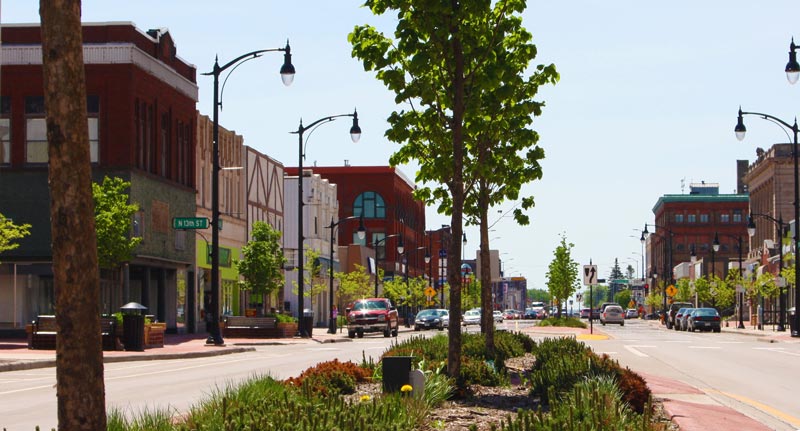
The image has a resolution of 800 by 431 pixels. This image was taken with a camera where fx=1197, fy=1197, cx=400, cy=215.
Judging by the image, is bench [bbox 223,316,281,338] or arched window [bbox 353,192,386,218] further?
arched window [bbox 353,192,386,218]

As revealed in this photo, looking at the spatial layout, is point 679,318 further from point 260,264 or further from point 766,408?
point 766,408

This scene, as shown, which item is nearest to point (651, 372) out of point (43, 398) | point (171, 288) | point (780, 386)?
point (780, 386)

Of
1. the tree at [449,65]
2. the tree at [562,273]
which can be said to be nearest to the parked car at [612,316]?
the tree at [562,273]

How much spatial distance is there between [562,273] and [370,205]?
48.6m

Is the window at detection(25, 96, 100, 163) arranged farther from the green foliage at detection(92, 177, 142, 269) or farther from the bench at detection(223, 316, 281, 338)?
the bench at detection(223, 316, 281, 338)

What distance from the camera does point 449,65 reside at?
17281 mm

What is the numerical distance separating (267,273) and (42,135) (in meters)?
15.2

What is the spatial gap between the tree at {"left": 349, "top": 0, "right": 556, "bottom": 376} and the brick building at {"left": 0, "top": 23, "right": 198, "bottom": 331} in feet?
105

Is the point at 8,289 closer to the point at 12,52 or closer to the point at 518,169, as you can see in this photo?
the point at 12,52

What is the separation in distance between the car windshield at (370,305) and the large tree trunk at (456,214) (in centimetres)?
4321

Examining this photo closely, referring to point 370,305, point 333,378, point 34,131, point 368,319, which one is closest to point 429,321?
point 370,305

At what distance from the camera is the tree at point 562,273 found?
8844cm

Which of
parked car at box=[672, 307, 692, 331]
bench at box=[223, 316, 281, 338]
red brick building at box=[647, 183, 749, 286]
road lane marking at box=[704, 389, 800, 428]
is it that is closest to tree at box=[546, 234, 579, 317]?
parked car at box=[672, 307, 692, 331]

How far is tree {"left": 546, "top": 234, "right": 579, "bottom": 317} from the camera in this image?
3482 inches
